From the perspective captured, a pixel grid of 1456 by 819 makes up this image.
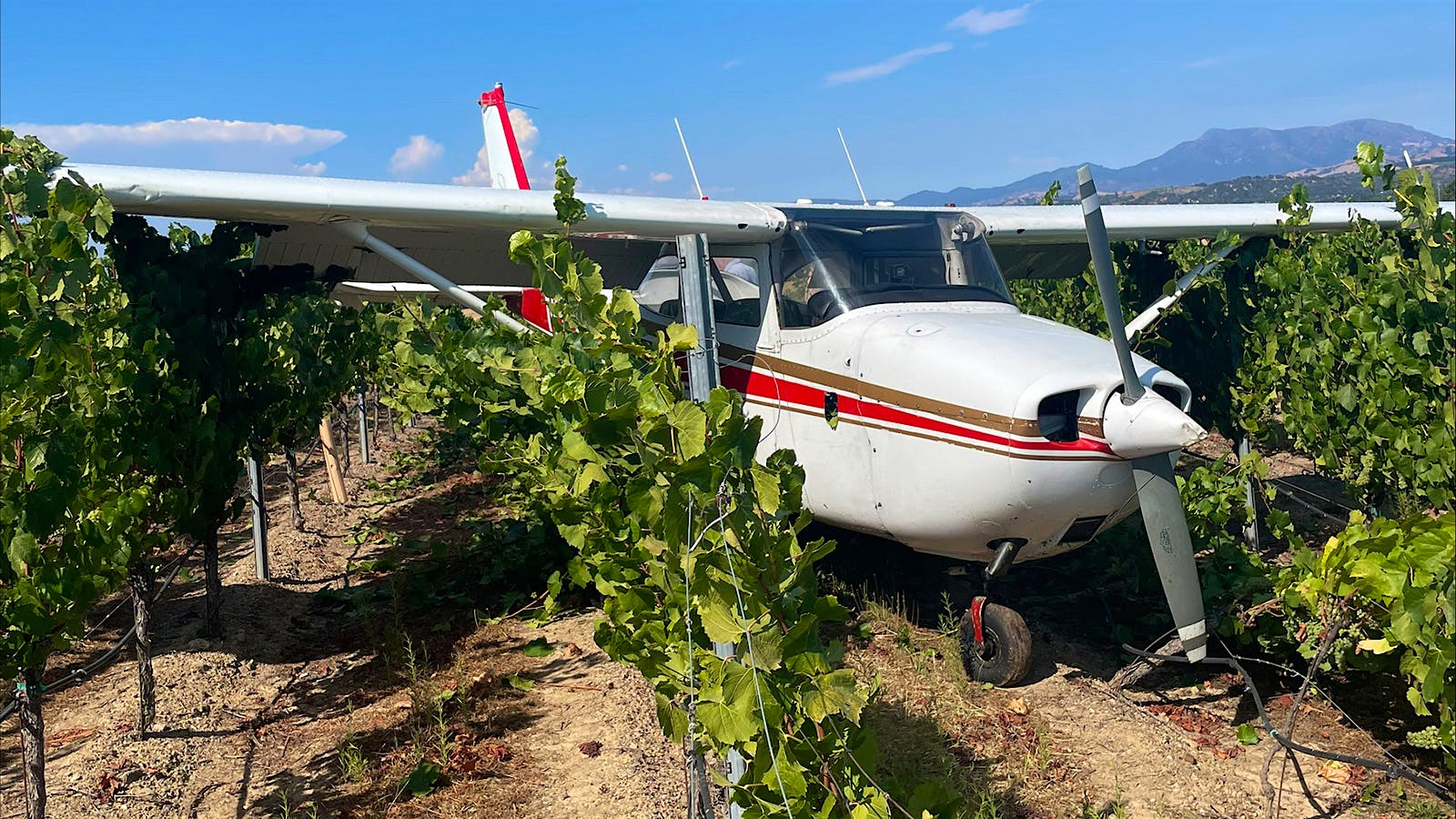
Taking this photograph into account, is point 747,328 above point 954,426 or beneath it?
above

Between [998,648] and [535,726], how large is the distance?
2532 mm

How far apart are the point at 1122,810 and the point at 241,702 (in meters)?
4.78

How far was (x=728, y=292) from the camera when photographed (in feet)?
21.9

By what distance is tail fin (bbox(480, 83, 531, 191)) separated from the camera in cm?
1391

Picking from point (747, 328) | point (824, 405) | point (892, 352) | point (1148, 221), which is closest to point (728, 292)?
point (747, 328)

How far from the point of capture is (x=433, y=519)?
10.9m

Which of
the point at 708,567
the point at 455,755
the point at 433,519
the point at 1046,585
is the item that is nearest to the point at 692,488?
the point at 708,567

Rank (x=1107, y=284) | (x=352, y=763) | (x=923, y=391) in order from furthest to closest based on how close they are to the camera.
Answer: (x=923, y=391) < (x=352, y=763) < (x=1107, y=284)

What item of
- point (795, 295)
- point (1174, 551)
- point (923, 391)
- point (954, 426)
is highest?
point (795, 295)

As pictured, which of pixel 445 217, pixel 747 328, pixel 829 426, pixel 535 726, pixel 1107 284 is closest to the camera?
pixel 1107 284

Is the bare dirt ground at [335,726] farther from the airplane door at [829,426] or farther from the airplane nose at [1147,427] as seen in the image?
the airplane nose at [1147,427]

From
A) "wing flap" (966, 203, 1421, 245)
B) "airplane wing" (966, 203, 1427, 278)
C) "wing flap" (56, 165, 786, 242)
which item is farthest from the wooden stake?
"wing flap" (966, 203, 1421, 245)

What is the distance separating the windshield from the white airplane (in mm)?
13

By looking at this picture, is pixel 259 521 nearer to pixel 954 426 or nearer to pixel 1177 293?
pixel 954 426
